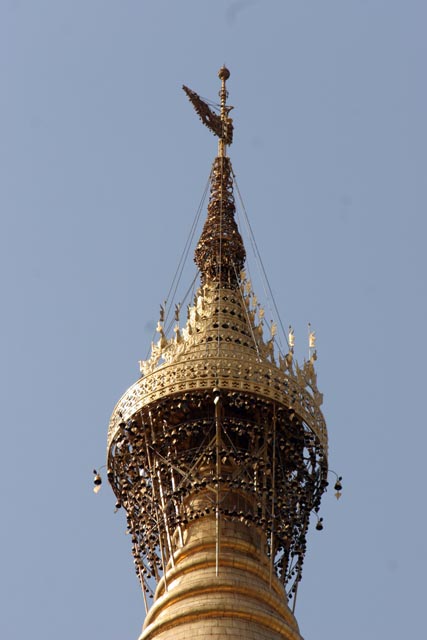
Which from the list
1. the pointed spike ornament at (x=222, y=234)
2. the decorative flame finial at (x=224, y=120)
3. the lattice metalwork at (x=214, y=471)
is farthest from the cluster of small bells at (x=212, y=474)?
the decorative flame finial at (x=224, y=120)

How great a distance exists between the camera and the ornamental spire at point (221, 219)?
40281 mm

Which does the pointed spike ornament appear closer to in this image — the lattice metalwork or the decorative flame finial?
the decorative flame finial

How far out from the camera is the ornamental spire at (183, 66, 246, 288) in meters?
40.3

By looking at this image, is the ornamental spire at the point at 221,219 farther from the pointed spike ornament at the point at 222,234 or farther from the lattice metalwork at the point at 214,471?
the lattice metalwork at the point at 214,471

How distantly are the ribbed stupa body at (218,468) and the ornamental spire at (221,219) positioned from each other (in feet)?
11.9

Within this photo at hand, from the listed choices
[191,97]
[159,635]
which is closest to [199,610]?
[159,635]

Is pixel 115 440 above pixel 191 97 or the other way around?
the other way around

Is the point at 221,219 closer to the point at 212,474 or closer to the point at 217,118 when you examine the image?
the point at 217,118

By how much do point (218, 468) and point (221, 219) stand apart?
961 centimetres

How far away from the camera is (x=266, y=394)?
3475 cm

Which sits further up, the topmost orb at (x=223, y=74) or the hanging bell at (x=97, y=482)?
the topmost orb at (x=223, y=74)

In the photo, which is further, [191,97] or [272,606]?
[191,97]

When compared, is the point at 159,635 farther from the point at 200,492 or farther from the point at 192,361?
the point at 192,361

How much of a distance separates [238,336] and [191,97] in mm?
8716
